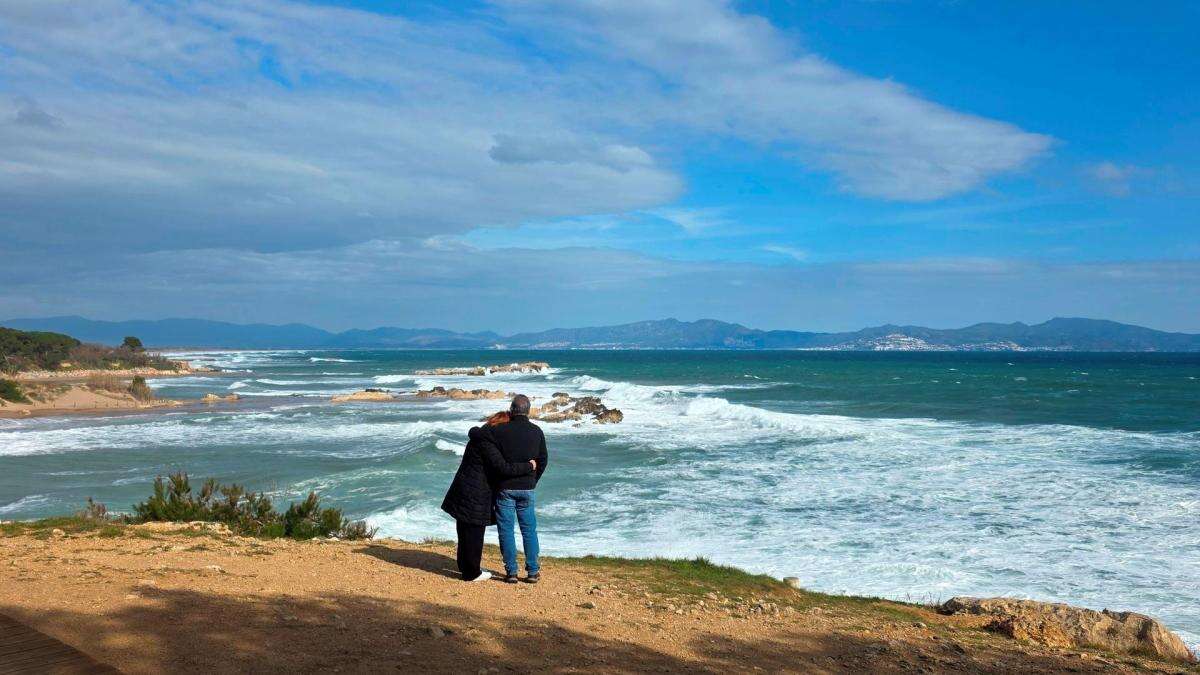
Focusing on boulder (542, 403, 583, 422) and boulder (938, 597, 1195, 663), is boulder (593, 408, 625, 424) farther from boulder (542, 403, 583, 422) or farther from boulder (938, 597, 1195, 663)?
boulder (938, 597, 1195, 663)

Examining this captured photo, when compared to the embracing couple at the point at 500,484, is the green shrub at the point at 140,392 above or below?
below

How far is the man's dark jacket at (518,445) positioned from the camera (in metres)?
7.17

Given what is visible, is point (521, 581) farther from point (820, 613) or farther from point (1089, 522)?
point (1089, 522)

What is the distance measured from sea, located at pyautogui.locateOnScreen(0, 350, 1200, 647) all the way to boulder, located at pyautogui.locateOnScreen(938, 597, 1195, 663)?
2.09 metres

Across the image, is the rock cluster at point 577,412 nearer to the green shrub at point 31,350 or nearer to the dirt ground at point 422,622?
the dirt ground at point 422,622

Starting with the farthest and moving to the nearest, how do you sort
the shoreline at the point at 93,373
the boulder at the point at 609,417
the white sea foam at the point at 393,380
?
the white sea foam at the point at 393,380
the shoreline at the point at 93,373
the boulder at the point at 609,417

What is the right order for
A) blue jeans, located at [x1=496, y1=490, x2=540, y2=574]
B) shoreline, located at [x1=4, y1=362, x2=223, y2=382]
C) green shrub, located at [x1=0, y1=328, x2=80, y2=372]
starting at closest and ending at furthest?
blue jeans, located at [x1=496, y1=490, x2=540, y2=574], shoreline, located at [x1=4, y1=362, x2=223, y2=382], green shrub, located at [x1=0, y1=328, x2=80, y2=372]

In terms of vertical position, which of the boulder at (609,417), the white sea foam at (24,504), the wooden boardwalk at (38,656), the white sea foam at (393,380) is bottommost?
the white sea foam at (24,504)

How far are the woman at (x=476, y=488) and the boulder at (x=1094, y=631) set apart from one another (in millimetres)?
4570

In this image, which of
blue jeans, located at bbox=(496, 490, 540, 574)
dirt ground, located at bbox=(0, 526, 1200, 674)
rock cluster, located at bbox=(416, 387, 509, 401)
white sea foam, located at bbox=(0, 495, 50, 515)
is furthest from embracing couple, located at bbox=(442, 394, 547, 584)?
rock cluster, located at bbox=(416, 387, 509, 401)

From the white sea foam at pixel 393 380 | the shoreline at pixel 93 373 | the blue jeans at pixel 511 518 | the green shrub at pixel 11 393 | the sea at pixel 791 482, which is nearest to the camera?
the blue jeans at pixel 511 518

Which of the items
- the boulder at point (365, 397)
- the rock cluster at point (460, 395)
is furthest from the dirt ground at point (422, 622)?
the rock cluster at point (460, 395)

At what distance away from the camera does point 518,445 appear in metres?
7.18

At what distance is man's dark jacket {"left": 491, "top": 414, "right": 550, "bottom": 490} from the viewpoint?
7168mm
